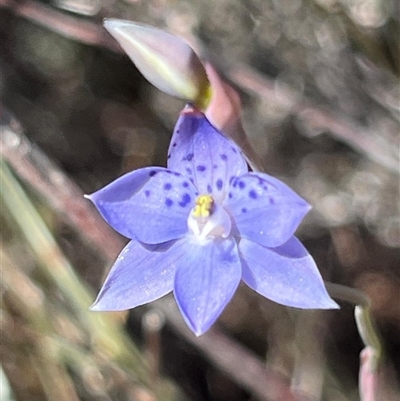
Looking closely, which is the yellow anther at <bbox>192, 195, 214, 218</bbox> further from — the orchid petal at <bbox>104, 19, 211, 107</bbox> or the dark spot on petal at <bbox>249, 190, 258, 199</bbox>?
the orchid petal at <bbox>104, 19, 211, 107</bbox>

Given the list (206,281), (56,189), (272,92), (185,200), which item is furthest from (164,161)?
(206,281)

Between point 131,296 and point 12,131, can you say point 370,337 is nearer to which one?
point 131,296

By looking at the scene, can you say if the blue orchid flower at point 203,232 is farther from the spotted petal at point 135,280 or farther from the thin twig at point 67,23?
the thin twig at point 67,23

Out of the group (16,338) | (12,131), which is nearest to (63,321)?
(16,338)

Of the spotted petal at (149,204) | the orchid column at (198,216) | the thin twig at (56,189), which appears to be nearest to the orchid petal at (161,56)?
the orchid column at (198,216)

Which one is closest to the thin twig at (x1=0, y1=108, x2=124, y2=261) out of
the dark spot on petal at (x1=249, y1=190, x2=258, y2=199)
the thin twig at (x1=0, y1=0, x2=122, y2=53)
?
the thin twig at (x1=0, y1=0, x2=122, y2=53)

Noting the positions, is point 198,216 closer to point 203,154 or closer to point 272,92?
→ point 203,154
